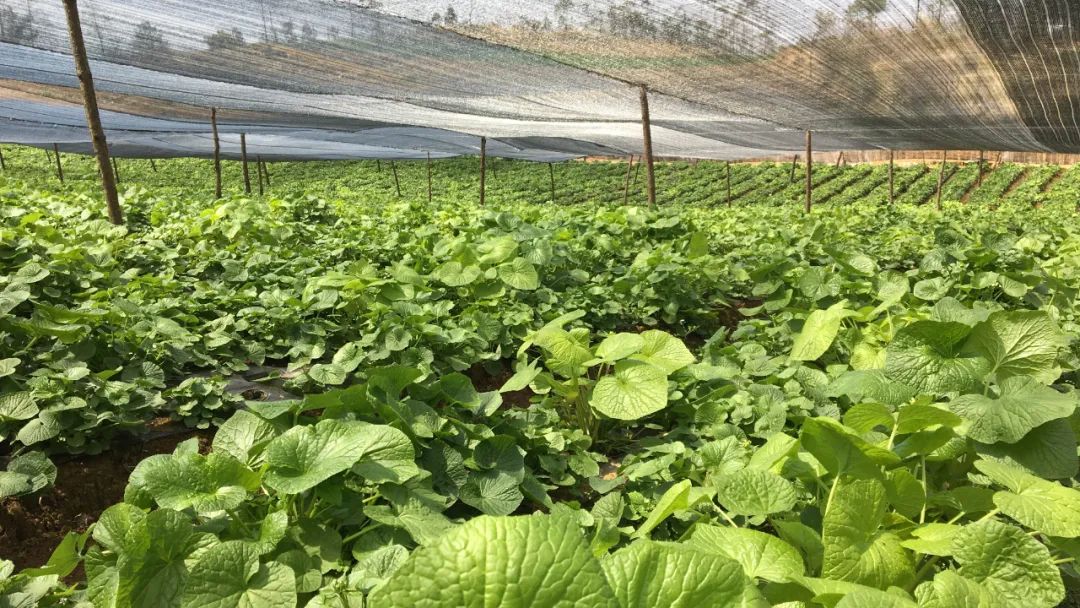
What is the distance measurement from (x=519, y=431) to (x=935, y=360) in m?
1.06

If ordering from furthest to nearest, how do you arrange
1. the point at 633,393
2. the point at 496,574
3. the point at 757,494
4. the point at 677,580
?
the point at 633,393 < the point at 757,494 < the point at 677,580 < the point at 496,574

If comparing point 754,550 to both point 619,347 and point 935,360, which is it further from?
point 619,347

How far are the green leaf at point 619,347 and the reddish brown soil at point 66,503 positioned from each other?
125 cm

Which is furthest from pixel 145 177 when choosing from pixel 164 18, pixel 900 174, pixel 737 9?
pixel 900 174

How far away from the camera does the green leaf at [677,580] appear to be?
2.41 feet

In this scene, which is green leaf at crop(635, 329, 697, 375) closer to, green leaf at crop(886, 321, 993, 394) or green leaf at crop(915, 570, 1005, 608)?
green leaf at crop(886, 321, 993, 394)

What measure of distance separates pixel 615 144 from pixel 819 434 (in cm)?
1192

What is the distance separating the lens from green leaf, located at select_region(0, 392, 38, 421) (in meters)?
1.55

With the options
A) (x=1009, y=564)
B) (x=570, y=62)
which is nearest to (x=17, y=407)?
(x=1009, y=564)

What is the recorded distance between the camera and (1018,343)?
1.51 meters

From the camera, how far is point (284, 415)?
5.19ft

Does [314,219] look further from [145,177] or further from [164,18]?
[145,177]

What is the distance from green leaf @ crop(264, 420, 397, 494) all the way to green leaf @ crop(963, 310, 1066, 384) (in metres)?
1.38

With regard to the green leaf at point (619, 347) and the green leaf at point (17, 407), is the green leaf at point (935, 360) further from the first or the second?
the green leaf at point (17, 407)
